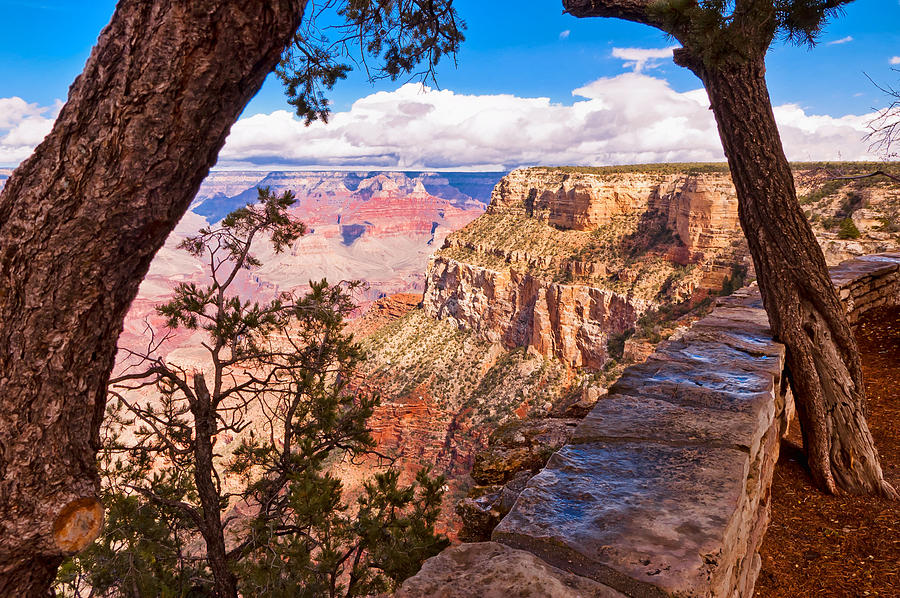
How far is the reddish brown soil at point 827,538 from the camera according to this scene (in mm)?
2090

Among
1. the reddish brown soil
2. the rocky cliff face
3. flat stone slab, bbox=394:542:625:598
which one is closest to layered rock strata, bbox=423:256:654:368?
the rocky cliff face

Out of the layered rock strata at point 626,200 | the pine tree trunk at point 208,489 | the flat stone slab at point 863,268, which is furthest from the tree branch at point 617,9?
the layered rock strata at point 626,200

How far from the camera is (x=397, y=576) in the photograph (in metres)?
3.07

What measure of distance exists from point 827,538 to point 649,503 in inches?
63.3

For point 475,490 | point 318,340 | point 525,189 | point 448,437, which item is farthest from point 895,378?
point 525,189

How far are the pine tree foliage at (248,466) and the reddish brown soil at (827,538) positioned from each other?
192 centimetres

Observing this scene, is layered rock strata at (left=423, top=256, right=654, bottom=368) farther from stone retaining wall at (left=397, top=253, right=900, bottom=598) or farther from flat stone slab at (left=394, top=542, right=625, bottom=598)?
flat stone slab at (left=394, top=542, right=625, bottom=598)

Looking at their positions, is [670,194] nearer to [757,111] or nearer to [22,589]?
[757,111]

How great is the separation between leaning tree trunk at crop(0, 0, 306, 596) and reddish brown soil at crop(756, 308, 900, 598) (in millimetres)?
2762

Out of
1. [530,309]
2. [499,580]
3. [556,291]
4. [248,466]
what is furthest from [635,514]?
[530,309]

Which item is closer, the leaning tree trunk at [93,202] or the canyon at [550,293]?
the leaning tree trunk at [93,202]

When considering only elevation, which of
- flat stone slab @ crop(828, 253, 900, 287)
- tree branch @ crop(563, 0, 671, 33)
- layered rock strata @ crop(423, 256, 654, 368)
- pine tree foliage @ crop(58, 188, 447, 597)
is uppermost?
tree branch @ crop(563, 0, 671, 33)

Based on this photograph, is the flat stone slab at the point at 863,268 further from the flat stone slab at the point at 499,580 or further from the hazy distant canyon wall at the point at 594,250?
the hazy distant canyon wall at the point at 594,250

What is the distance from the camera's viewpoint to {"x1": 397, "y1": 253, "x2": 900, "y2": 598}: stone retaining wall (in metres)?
1.22
